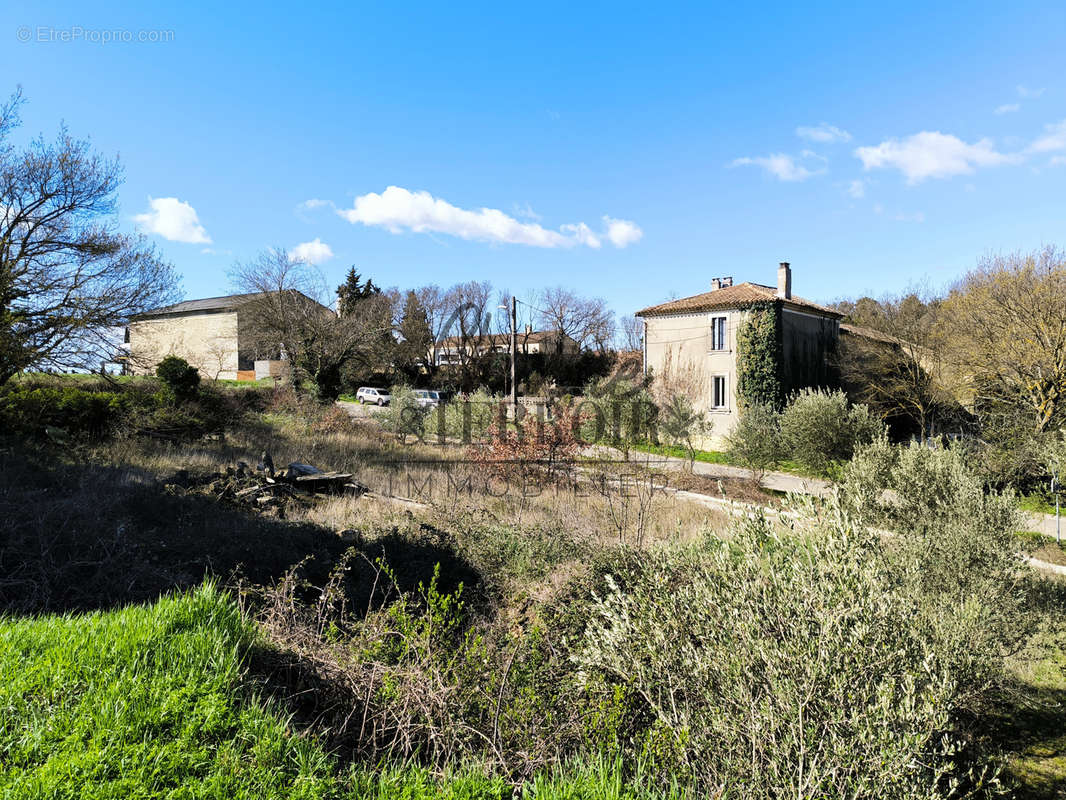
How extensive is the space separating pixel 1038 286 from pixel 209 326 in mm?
44996

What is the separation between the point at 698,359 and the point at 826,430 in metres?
10.9

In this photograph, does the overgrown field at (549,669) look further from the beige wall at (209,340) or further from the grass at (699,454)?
the beige wall at (209,340)

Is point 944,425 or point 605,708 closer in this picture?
point 605,708

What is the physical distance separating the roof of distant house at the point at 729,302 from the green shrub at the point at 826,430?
372 inches

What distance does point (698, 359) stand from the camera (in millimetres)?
23906

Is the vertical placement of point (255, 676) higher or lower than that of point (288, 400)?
lower

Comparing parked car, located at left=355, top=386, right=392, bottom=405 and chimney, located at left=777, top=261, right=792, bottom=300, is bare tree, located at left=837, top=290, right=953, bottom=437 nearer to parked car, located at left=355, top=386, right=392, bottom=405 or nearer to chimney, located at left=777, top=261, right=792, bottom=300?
chimney, located at left=777, top=261, right=792, bottom=300

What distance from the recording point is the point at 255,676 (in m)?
3.28

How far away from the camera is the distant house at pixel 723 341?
75.0 ft

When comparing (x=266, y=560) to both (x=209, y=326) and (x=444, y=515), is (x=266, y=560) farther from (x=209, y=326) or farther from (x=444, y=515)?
(x=209, y=326)

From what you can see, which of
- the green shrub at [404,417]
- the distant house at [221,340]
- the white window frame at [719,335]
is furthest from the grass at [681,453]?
the distant house at [221,340]

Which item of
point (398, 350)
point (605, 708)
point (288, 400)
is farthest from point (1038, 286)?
point (398, 350)

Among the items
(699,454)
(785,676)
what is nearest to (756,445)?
(699,454)

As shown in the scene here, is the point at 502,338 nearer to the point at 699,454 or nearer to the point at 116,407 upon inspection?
the point at 699,454
